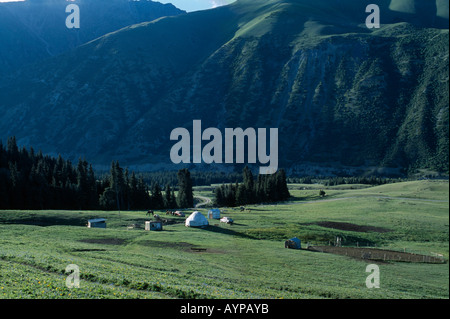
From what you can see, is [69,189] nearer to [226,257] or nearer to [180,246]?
[180,246]

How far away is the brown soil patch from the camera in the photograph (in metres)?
50.9

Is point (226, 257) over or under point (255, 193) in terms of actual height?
over

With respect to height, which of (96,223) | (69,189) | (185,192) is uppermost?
(69,189)

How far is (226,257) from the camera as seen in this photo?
159 ft

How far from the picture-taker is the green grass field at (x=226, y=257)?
25.1m

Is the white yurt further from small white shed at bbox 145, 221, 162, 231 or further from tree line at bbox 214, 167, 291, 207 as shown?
tree line at bbox 214, 167, 291, 207

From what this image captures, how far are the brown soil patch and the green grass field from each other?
1.95 m

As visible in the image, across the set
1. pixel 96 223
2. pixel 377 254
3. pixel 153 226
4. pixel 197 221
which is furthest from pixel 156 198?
pixel 377 254

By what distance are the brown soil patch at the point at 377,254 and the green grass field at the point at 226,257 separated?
1.95 metres

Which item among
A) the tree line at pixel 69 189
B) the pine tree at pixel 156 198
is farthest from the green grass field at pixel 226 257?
the pine tree at pixel 156 198

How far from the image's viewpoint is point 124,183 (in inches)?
4921

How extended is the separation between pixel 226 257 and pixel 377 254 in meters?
25.0
